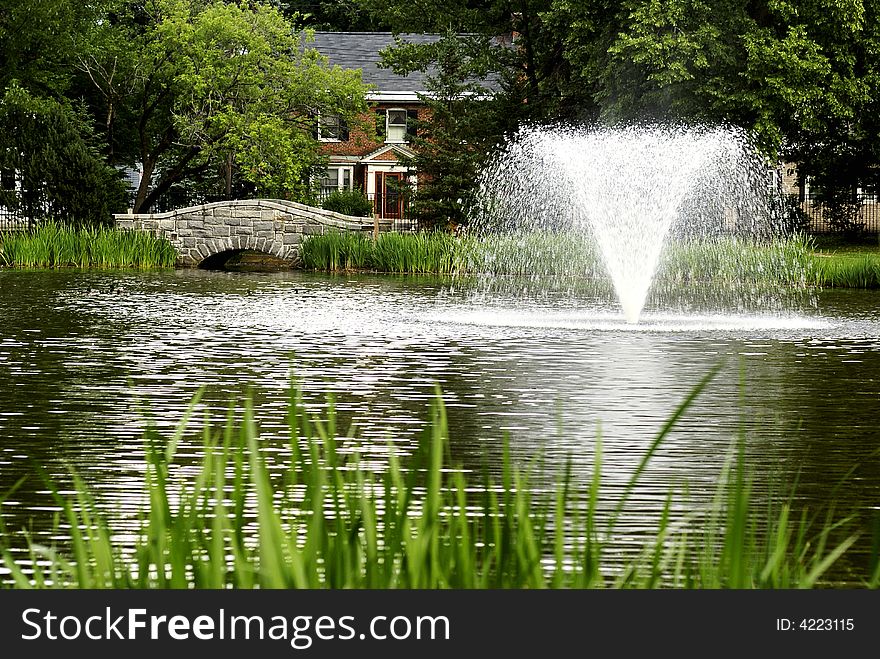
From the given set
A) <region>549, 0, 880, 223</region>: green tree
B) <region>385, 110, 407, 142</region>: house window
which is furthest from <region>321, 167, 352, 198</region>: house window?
<region>549, 0, 880, 223</region>: green tree

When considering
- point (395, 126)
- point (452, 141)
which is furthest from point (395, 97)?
point (452, 141)

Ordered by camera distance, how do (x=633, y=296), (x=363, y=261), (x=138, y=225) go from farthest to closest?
(x=138, y=225) → (x=363, y=261) → (x=633, y=296)

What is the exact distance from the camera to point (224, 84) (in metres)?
46.2

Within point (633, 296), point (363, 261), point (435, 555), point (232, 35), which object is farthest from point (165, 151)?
point (435, 555)

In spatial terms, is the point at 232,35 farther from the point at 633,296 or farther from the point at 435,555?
the point at 435,555

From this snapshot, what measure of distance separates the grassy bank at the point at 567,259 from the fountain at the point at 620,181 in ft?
2.80

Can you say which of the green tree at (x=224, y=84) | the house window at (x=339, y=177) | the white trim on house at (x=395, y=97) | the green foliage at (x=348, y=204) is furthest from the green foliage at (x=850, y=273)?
the house window at (x=339, y=177)

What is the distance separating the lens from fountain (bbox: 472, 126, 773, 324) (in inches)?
1480

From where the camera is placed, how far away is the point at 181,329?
65.4 ft

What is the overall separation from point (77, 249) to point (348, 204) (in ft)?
55.8

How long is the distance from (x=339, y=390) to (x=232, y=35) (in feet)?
113

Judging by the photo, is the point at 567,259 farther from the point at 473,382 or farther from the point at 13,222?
the point at 473,382

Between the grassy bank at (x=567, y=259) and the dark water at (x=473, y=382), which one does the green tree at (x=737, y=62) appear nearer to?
the grassy bank at (x=567, y=259)

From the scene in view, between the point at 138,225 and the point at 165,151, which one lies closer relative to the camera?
the point at 138,225
